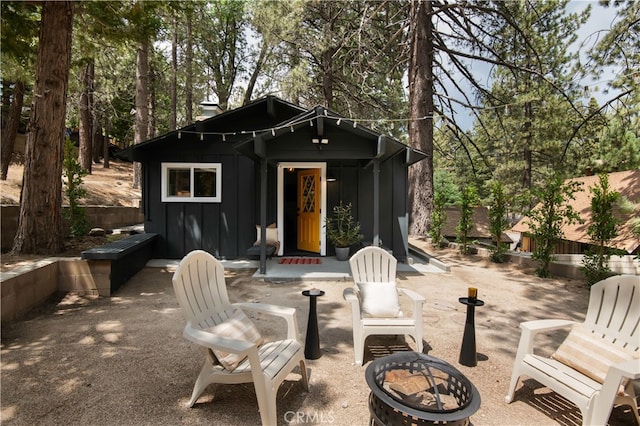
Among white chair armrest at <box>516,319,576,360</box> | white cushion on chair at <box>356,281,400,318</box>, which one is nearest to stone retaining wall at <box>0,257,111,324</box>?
white cushion on chair at <box>356,281,400,318</box>

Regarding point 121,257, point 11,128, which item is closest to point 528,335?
point 121,257

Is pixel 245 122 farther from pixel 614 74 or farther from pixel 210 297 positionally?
pixel 614 74

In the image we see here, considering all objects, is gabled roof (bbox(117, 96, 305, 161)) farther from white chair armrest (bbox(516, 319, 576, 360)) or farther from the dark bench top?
white chair armrest (bbox(516, 319, 576, 360))

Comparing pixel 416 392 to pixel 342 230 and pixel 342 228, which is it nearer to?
pixel 342 230

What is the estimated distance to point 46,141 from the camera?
504cm

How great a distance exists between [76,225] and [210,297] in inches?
206

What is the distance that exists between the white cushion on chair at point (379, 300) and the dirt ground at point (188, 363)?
0.39 m

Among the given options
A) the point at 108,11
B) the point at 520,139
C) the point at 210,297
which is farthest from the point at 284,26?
the point at 520,139

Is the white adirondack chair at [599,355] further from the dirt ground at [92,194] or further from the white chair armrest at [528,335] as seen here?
the dirt ground at [92,194]

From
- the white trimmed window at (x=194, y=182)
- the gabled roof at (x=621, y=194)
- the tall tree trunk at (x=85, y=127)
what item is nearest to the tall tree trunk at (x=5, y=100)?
the tall tree trunk at (x=85, y=127)

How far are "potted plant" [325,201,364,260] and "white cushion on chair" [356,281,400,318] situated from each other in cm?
354

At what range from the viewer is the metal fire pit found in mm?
1440

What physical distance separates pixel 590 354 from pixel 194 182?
6936 mm

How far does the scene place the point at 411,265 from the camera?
6605 mm
